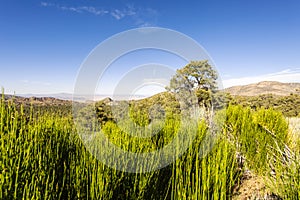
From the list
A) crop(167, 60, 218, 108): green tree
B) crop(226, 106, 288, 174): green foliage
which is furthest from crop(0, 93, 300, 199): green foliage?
crop(167, 60, 218, 108): green tree

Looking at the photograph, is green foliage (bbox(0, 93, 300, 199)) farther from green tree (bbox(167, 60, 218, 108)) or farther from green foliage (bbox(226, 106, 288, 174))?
green tree (bbox(167, 60, 218, 108))

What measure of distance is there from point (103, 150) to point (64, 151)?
68 cm

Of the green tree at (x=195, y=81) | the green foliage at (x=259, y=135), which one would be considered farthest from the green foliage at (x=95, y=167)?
the green tree at (x=195, y=81)

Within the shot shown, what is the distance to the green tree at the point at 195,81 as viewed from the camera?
471 centimetres

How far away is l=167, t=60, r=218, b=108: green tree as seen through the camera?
4711 mm

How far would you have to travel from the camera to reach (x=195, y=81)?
532 centimetres

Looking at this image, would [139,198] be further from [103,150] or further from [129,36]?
[129,36]

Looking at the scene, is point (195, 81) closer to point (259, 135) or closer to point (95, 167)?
point (259, 135)

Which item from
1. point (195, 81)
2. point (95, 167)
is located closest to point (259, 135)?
point (195, 81)

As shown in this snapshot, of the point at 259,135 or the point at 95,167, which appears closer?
the point at 95,167

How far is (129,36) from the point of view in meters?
3.90

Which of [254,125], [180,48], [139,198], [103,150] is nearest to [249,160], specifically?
[254,125]

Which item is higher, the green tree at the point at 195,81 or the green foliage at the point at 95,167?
the green tree at the point at 195,81

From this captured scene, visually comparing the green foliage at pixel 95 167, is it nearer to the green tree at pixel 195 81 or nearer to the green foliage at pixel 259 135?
the green foliage at pixel 259 135
